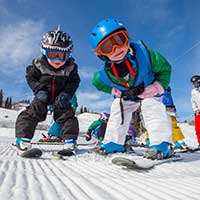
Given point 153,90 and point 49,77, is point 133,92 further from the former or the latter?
point 49,77

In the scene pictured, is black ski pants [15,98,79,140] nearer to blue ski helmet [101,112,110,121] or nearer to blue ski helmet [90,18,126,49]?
blue ski helmet [90,18,126,49]

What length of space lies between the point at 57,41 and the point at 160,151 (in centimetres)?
178

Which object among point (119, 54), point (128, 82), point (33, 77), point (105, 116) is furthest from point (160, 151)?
point (105, 116)

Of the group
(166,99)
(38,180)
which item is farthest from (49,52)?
(166,99)

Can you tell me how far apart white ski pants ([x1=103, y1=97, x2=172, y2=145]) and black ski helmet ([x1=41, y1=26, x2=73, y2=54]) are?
0.90 m

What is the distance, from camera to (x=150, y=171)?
1.90 metres

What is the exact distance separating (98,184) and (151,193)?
283mm

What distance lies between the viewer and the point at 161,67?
289 centimetres

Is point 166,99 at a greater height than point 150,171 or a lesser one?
greater

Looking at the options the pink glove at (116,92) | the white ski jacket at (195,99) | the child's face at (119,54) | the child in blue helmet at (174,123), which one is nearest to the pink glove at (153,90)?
the pink glove at (116,92)

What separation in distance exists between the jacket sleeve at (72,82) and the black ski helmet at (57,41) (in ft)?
1.08

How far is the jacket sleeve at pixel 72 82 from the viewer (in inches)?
138

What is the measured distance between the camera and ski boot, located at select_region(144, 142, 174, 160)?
98.0 inches

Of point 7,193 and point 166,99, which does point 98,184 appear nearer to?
point 7,193
